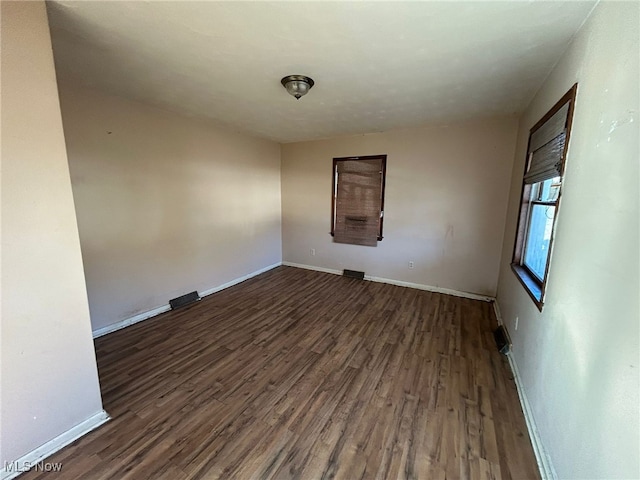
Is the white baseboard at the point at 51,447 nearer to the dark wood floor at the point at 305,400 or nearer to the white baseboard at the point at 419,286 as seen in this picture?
the dark wood floor at the point at 305,400

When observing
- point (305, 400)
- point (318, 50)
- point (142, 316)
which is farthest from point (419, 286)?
point (142, 316)

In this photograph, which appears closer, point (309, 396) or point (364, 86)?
point (309, 396)

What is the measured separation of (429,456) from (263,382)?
124 centimetres

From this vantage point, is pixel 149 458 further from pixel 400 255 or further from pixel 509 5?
pixel 400 255

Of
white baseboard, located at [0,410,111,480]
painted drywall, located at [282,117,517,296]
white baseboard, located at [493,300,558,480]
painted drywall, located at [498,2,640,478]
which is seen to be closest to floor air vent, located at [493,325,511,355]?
white baseboard, located at [493,300,558,480]

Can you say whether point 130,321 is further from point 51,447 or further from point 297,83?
point 297,83

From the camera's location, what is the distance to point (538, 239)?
2357 mm

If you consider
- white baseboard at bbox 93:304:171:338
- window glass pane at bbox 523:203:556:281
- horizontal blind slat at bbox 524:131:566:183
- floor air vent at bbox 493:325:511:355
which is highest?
horizontal blind slat at bbox 524:131:566:183

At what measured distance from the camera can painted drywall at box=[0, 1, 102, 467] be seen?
126 centimetres

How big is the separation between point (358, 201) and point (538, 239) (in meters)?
2.61

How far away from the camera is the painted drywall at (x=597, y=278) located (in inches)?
36.8

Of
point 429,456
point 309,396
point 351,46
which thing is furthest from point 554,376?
point 351,46

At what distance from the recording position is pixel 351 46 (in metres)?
1.72

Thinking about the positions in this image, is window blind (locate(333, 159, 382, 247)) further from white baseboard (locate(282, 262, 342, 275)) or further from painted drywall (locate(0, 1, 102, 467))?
painted drywall (locate(0, 1, 102, 467))
